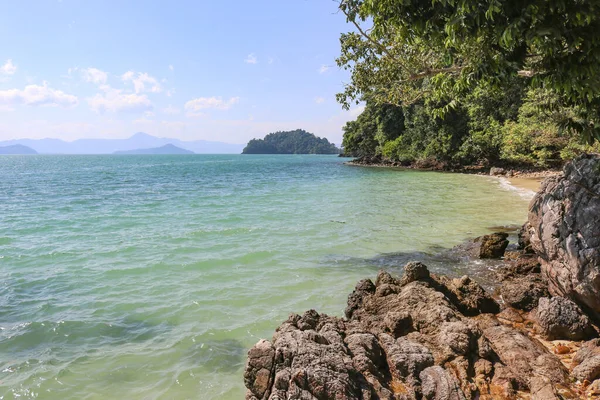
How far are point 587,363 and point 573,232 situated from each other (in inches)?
107

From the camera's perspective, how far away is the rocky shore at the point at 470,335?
182 inches

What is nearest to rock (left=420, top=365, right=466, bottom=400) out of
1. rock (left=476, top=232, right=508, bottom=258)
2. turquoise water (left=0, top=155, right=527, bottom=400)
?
turquoise water (left=0, top=155, right=527, bottom=400)

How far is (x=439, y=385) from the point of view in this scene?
4727mm

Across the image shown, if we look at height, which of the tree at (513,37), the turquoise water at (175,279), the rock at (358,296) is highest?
the tree at (513,37)

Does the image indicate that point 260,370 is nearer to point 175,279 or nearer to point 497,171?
point 175,279

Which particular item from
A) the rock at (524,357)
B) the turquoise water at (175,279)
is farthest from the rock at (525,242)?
the rock at (524,357)

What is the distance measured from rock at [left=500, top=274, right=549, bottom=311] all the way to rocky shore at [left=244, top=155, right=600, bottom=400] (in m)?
0.02

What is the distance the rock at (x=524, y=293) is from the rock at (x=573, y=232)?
26 cm

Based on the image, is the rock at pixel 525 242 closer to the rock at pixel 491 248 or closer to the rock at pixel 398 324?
the rock at pixel 491 248

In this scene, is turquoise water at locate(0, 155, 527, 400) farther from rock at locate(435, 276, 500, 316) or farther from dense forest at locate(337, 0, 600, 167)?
dense forest at locate(337, 0, 600, 167)

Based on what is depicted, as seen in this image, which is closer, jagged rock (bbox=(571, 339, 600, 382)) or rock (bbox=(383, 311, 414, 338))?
jagged rock (bbox=(571, 339, 600, 382))

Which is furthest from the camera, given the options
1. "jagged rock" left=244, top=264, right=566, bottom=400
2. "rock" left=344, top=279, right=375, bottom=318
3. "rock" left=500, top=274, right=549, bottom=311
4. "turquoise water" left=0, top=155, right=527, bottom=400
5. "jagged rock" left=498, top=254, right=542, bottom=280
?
"jagged rock" left=498, top=254, right=542, bottom=280

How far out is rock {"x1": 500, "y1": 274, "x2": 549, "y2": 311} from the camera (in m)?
7.79

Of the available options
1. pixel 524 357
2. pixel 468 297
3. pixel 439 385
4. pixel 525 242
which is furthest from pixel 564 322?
pixel 525 242
